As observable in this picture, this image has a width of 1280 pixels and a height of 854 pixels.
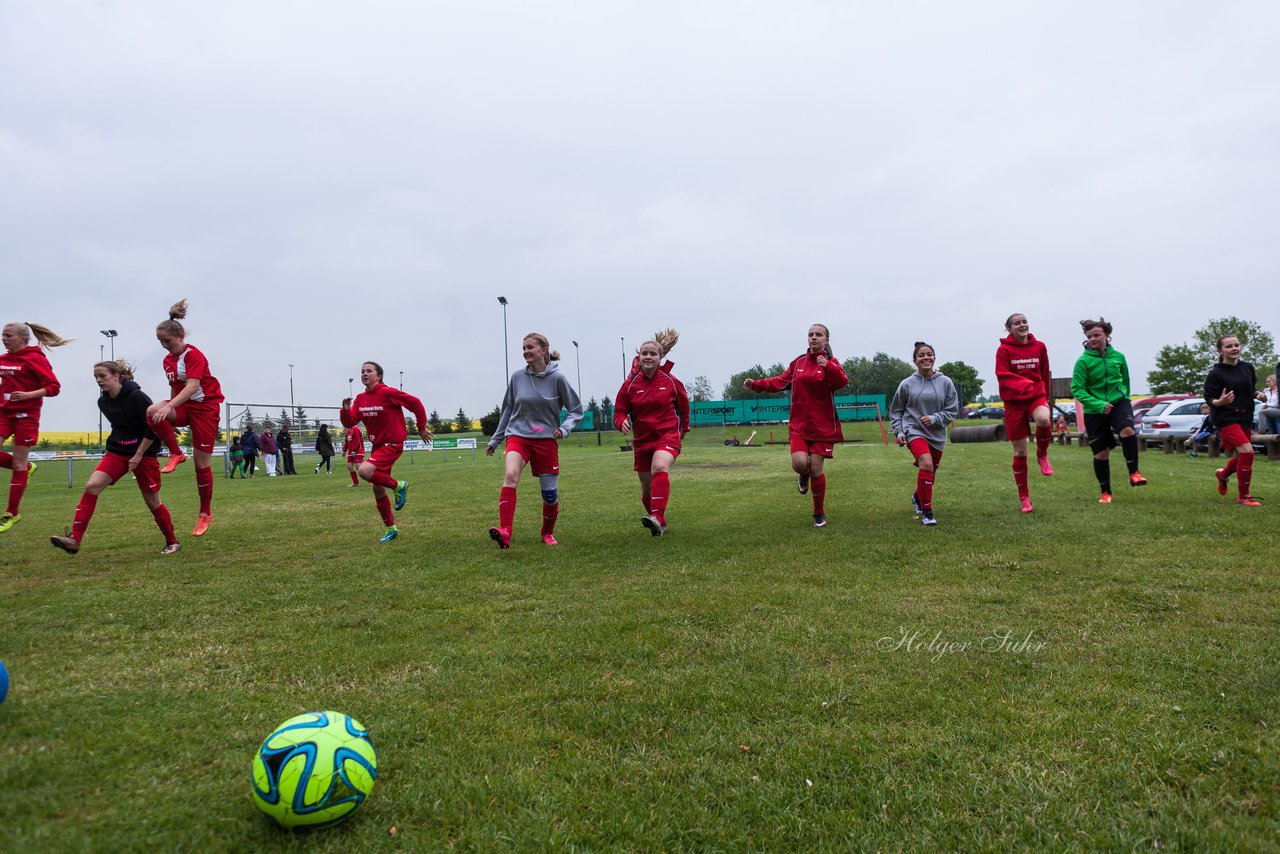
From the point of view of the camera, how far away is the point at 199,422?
786 cm

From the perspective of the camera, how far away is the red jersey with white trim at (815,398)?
8008 millimetres

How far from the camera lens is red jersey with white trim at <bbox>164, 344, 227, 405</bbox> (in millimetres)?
7531

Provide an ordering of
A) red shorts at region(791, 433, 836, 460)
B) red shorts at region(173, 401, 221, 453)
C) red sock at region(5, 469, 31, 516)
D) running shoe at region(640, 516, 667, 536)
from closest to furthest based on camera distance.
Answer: running shoe at region(640, 516, 667, 536), red sock at region(5, 469, 31, 516), red shorts at region(173, 401, 221, 453), red shorts at region(791, 433, 836, 460)

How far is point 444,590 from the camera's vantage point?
5.37 meters

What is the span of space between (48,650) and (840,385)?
714 cm

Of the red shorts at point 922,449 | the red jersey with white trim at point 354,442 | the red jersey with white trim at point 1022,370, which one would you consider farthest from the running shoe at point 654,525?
the red jersey with white trim at point 354,442

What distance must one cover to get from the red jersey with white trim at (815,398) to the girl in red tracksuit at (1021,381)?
2064 millimetres

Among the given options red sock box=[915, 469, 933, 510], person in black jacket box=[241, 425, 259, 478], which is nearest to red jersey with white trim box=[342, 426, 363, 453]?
person in black jacket box=[241, 425, 259, 478]

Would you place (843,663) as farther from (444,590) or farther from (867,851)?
(444,590)

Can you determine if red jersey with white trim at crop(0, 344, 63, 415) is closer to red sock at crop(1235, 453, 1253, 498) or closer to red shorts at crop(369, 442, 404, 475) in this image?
red shorts at crop(369, 442, 404, 475)

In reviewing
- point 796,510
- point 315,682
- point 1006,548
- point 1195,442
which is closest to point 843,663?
point 315,682

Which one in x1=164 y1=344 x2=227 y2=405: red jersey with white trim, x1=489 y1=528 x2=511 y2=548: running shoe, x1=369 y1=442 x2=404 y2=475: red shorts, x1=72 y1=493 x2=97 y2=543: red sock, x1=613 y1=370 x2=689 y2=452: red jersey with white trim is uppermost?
x1=164 y1=344 x2=227 y2=405: red jersey with white trim

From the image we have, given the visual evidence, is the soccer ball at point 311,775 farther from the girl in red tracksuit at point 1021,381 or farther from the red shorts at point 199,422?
the girl in red tracksuit at point 1021,381

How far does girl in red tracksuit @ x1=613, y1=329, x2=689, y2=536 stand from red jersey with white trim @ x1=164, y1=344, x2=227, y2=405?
439cm
